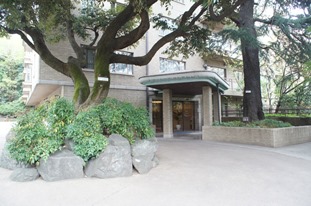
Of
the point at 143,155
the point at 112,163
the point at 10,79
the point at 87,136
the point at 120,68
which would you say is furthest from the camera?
the point at 10,79

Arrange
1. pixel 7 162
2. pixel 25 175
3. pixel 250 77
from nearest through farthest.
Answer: pixel 25 175, pixel 7 162, pixel 250 77

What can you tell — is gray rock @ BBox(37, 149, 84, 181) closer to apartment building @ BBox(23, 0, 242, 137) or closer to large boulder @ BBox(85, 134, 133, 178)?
large boulder @ BBox(85, 134, 133, 178)

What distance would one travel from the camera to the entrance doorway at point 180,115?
662 inches

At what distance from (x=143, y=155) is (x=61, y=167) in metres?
1.98

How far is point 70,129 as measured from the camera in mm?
5590

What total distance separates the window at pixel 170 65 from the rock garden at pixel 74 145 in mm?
11114

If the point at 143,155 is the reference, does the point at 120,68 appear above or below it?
above

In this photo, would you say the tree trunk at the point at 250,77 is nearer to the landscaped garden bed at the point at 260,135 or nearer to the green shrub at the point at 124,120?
the landscaped garden bed at the point at 260,135

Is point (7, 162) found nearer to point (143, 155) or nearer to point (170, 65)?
point (143, 155)

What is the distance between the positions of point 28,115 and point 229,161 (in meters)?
5.78

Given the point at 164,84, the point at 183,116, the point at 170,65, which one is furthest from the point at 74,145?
the point at 183,116

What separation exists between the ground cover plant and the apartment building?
19.2 ft

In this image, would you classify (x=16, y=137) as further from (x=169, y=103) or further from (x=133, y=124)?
(x=169, y=103)

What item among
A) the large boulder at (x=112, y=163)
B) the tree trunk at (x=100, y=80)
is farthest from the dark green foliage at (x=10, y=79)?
the large boulder at (x=112, y=163)
